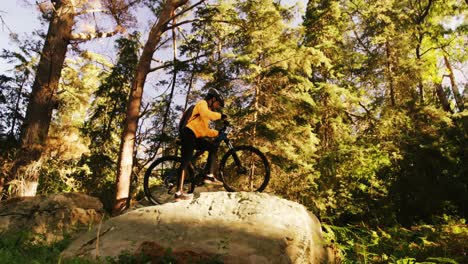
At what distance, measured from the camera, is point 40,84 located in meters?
12.4

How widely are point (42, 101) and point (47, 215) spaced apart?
4.04m

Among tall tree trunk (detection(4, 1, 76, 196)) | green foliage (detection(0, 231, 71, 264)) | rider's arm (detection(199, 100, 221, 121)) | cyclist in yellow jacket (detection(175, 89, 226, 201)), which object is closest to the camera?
green foliage (detection(0, 231, 71, 264))

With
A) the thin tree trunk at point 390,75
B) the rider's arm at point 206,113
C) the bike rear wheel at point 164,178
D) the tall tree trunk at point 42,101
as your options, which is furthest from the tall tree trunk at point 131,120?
the thin tree trunk at point 390,75

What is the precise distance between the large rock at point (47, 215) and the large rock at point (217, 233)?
3.48 metres

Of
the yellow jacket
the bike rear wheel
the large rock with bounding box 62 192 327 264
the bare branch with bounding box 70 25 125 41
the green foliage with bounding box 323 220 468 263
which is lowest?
the green foliage with bounding box 323 220 468 263

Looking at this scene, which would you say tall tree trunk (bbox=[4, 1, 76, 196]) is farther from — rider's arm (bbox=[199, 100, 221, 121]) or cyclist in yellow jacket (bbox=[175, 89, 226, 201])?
rider's arm (bbox=[199, 100, 221, 121])

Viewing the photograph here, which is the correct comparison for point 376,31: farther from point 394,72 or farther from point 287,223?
point 287,223

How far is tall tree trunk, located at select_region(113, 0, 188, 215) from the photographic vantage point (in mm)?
12602

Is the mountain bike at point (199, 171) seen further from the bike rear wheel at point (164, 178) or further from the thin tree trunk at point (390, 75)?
the thin tree trunk at point (390, 75)

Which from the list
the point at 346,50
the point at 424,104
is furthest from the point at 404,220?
the point at 346,50

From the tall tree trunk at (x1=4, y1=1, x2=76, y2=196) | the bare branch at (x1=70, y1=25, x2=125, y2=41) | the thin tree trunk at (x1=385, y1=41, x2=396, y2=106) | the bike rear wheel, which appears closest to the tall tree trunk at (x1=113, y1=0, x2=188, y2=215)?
the bare branch at (x1=70, y1=25, x2=125, y2=41)

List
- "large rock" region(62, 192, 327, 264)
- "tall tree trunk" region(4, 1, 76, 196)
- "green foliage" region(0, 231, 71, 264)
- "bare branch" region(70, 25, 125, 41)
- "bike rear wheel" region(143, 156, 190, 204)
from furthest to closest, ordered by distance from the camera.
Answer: "bare branch" region(70, 25, 125, 41)
"tall tree trunk" region(4, 1, 76, 196)
"bike rear wheel" region(143, 156, 190, 204)
"green foliage" region(0, 231, 71, 264)
"large rock" region(62, 192, 327, 264)

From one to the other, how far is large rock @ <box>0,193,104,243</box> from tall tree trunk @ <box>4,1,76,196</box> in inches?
41.1

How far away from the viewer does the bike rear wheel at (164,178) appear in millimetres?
7988
